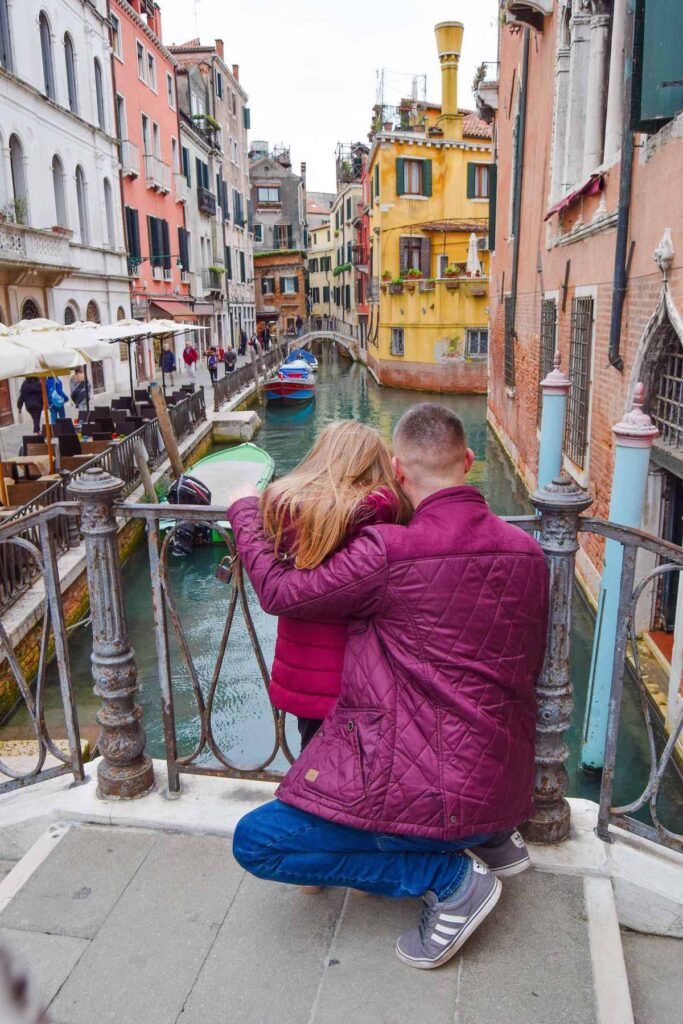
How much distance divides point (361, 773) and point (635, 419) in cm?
344

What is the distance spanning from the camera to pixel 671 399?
5613 mm

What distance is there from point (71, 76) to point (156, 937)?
21770 mm

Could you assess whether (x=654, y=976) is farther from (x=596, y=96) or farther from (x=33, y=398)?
(x=33, y=398)

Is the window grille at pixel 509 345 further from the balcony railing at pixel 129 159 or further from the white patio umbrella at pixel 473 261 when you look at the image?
the balcony railing at pixel 129 159

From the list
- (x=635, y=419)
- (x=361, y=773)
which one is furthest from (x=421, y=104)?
(x=361, y=773)

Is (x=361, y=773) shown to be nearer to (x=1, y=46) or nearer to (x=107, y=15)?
(x=1, y=46)

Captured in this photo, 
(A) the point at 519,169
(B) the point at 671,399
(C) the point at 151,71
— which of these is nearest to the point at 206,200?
(C) the point at 151,71

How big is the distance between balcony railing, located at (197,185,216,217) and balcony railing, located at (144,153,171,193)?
658cm

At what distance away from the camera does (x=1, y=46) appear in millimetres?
15547

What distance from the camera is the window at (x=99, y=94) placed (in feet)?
69.0

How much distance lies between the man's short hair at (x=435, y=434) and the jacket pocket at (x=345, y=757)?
62 centimetres

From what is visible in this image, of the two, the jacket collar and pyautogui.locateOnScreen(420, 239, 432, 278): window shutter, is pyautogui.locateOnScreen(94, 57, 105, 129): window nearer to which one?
pyautogui.locateOnScreen(420, 239, 432, 278): window shutter

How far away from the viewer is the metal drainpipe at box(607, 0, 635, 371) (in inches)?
234

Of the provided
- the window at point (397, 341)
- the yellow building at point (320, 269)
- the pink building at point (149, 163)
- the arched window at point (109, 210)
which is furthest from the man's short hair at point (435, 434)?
the yellow building at point (320, 269)
